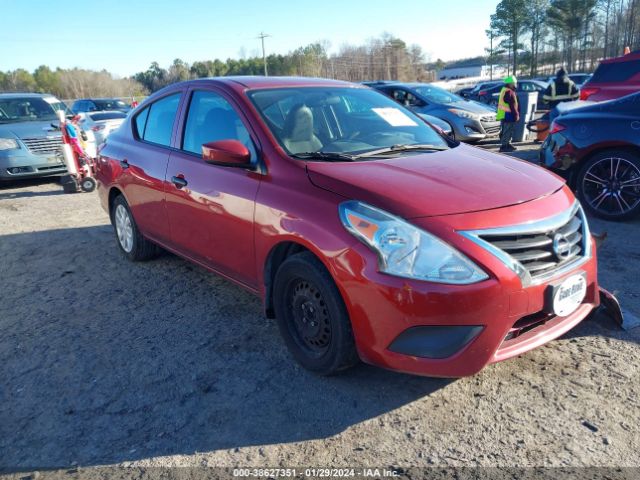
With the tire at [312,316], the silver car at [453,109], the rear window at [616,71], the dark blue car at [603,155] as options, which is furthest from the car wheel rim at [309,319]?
the rear window at [616,71]

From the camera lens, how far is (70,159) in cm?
905

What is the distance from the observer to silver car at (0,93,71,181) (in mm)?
9453

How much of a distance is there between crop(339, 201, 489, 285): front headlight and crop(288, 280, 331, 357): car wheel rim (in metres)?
0.49

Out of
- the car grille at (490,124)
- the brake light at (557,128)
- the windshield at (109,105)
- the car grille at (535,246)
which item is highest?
the windshield at (109,105)

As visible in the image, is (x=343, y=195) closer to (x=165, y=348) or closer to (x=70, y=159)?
(x=165, y=348)

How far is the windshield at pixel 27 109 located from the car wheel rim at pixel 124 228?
6986 millimetres

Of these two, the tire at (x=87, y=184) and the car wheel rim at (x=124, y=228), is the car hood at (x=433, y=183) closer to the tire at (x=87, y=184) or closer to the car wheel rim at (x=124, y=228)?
the car wheel rim at (x=124, y=228)

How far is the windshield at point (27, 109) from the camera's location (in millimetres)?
10425

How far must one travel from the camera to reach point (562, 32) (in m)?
60.1

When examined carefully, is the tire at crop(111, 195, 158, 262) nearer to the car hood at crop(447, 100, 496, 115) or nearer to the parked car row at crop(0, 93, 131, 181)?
the parked car row at crop(0, 93, 131, 181)

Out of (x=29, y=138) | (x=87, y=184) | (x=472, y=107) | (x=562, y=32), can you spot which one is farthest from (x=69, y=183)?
(x=562, y=32)

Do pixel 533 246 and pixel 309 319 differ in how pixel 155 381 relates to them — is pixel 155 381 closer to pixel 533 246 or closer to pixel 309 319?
pixel 309 319

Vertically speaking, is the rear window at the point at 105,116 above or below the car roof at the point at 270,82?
above

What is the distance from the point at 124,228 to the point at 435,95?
9864 mm
